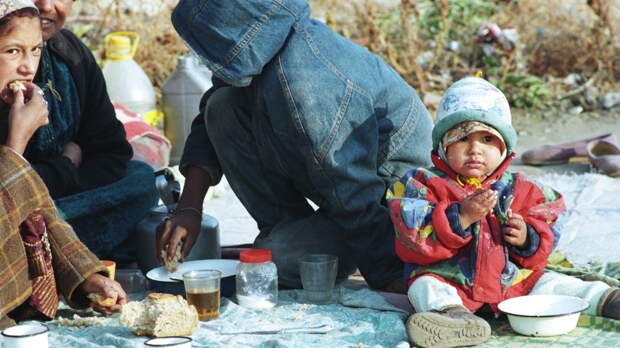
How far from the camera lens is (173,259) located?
3.29 meters

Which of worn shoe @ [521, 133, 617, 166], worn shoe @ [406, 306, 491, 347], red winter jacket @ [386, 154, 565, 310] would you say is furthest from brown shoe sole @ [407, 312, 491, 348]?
worn shoe @ [521, 133, 617, 166]

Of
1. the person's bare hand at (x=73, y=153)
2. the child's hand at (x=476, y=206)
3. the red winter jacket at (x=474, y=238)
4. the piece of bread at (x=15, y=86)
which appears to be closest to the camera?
the child's hand at (x=476, y=206)

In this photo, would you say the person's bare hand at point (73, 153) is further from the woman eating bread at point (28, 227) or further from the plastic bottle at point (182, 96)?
the plastic bottle at point (182, 96)

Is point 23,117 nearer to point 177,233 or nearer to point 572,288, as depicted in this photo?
point 177,233

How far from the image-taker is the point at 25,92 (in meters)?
3.25

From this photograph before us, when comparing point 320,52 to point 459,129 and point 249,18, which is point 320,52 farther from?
point 459,129

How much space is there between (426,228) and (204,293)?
79 centimetres

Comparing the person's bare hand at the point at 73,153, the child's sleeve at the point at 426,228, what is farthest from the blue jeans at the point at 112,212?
the child's sleeve at the point at 426,228

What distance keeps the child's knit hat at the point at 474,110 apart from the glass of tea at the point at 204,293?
0.94m

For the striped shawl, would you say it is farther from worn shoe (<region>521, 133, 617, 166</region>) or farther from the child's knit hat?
worn shoe (<region>521, 133, 617, 166</region>)

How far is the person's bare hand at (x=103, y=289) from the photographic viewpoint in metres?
3.10

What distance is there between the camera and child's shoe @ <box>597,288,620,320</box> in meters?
2.92

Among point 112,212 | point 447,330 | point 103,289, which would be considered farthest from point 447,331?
point 112,212

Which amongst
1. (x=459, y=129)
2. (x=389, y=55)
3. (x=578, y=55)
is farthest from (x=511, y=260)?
(x=578, y=55)
